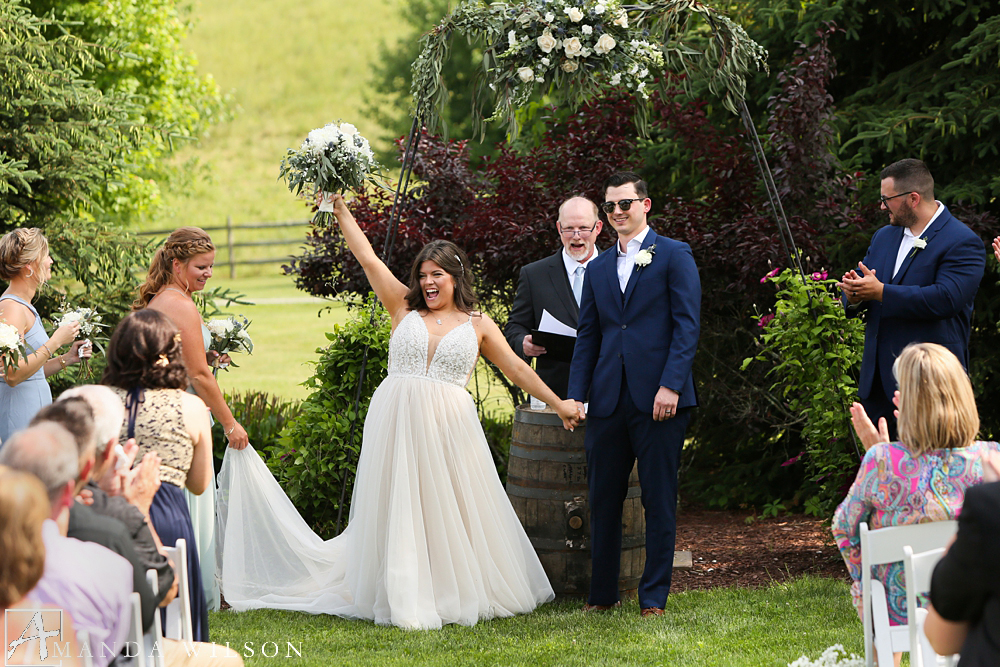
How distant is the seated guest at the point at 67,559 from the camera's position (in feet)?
7.79

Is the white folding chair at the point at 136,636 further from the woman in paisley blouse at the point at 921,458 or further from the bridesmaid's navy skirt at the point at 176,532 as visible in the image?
the woman in paisley blouse at the point at 921,458

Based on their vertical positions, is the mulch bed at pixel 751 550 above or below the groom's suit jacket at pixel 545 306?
below

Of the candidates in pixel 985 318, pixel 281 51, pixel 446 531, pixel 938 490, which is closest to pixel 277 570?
pixel 446 531

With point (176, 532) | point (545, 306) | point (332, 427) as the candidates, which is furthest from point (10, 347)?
point (545, 306)

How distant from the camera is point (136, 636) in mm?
2615

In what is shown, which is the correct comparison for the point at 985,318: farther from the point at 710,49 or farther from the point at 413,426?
the point at 413,426

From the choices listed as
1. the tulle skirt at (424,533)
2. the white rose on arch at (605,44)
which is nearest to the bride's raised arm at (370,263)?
the tulle skirt at (424,533)

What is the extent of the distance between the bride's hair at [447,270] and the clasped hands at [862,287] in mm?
1911

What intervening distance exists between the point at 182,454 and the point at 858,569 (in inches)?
93.5

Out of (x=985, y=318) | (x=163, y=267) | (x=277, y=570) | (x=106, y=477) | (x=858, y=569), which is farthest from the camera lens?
(x=985, y=318)

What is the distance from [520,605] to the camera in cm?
491

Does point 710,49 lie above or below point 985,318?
above

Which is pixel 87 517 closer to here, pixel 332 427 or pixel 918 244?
pixel 332 427

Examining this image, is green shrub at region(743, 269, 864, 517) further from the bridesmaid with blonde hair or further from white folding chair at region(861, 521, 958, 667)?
the bridesmaid with blonde hair
